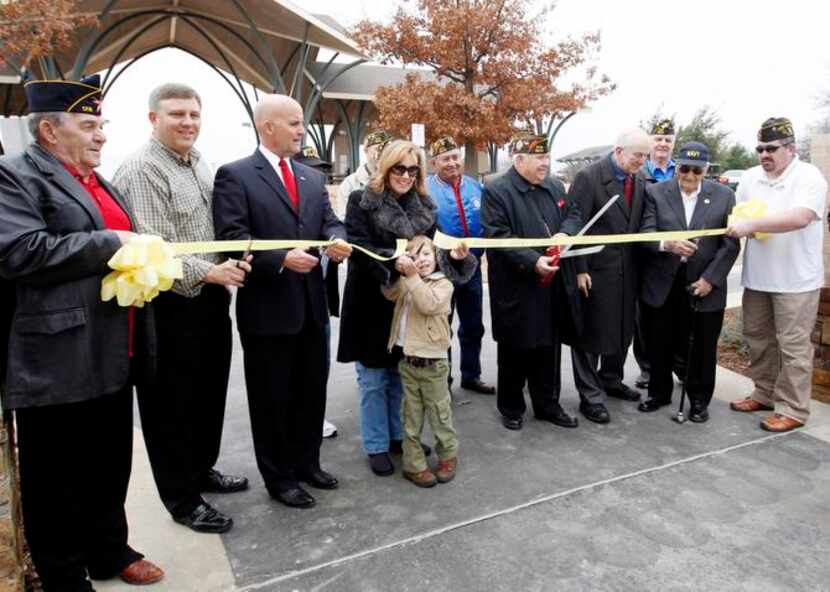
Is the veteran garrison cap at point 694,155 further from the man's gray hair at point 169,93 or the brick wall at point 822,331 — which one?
the man's gray hair at point 169,93

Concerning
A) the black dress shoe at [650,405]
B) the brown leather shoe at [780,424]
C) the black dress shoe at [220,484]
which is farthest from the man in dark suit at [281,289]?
the brown leather shoe at [780,424]

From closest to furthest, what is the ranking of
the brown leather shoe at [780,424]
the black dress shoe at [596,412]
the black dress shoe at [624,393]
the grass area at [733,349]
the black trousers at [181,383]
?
the black trousers at [181,383] → the brown leather shoe at [780,424] → the black dress shoe at [596,412] → the black dress shoe at [624,393] → the grass area at [733,349]

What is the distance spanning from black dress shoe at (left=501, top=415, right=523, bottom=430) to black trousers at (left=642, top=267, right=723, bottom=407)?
1.16m

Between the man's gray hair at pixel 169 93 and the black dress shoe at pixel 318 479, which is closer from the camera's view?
the man's gray hair at pixel 169 93

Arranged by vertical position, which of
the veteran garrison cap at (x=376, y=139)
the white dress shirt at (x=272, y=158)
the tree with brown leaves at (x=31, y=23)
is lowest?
the white dress shirt at (x=272, y=158)

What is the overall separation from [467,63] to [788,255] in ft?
51.8

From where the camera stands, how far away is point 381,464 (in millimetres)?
3619

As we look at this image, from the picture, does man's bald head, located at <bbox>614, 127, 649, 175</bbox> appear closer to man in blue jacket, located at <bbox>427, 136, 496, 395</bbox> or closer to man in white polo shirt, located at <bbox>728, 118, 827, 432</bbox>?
man in white polo shirt, located at <bbox>728, 118, 827, 432</bbox>

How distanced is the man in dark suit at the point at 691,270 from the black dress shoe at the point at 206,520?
3.15m

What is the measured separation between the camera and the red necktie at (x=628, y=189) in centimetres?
440

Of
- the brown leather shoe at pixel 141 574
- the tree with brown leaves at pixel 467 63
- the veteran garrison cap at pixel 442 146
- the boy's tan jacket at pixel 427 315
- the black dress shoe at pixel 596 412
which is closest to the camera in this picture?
the brown leather shoe at pixel 141 574

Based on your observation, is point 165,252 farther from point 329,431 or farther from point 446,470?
point 329,431

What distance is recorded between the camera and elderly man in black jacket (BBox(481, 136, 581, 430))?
4035 mm

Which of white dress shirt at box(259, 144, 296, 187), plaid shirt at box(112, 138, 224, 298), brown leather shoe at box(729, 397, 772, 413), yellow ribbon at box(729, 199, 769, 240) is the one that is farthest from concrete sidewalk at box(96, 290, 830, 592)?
white dress shirt at box(259, 144, 296, 187)
